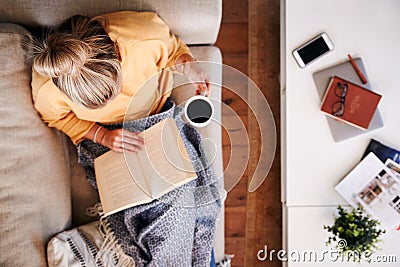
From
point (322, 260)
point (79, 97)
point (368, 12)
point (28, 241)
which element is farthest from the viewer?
point (322, 260)

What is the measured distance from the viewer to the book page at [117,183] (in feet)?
3.85

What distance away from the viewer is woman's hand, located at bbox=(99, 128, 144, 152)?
1169mm

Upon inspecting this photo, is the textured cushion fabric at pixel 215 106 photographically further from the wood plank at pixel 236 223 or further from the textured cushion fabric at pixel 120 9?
the wood plank at pixel 236 223

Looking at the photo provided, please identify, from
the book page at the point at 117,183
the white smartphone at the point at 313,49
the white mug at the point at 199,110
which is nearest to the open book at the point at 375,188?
the white smartphone at the point at 313,49

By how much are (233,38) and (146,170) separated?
0.75m

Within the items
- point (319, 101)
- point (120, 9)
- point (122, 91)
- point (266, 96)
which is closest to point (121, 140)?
point (122, 91)

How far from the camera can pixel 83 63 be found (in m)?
0.95

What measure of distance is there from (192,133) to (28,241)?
48 centimetres

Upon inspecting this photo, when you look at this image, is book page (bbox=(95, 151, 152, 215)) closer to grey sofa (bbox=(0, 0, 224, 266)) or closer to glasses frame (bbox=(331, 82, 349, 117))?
grey sofa (bbox=(0, 0, 224, 266))

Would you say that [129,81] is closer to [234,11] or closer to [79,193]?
[79,193]

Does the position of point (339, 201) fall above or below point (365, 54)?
below

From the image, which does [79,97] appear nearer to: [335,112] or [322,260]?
[335,112]

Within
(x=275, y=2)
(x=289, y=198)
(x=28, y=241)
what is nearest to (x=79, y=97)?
(x=28, y=241)

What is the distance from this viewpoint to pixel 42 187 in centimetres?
119
